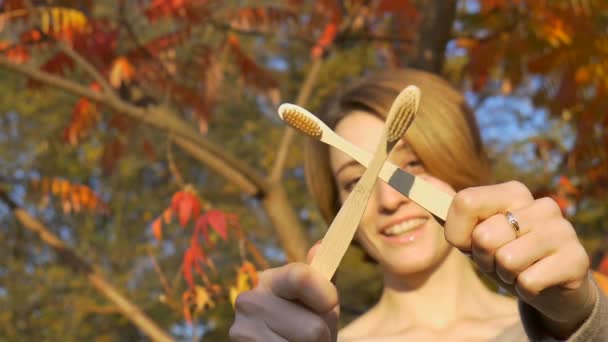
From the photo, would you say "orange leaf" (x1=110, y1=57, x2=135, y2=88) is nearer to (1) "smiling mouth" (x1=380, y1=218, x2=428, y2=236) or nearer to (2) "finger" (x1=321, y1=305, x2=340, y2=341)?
(1) "smiling mouth" (x1=380, y1=218, x2=428, y2=236)

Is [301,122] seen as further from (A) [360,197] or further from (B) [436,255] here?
(B) [436,255]

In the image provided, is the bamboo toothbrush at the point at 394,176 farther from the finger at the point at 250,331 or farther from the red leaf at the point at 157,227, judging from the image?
the red leaf at the point at 157,227

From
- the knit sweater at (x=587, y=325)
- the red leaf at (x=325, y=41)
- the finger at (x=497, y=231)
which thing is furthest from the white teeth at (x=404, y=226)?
the red leaf at (x=325, y=41)

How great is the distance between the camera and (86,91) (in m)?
2.06

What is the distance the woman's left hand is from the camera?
0.64 meters

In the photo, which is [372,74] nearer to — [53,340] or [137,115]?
[137,115]

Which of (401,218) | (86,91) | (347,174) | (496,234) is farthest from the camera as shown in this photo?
(86,91)

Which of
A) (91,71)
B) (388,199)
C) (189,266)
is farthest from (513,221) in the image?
(91,71)

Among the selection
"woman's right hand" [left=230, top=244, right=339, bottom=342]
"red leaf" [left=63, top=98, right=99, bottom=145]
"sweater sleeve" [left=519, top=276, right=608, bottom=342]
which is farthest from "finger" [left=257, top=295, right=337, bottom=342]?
"red leaf" [left=63, top=98, right=99, bottom=145]

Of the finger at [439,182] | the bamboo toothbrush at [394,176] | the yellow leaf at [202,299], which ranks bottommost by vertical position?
the yellow leaf at [202,299]

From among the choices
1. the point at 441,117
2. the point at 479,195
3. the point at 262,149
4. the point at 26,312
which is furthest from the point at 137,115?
the point at 26,312

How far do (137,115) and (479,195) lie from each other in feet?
5.37

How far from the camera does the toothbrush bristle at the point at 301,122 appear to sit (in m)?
0.66

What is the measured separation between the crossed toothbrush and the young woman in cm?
2
